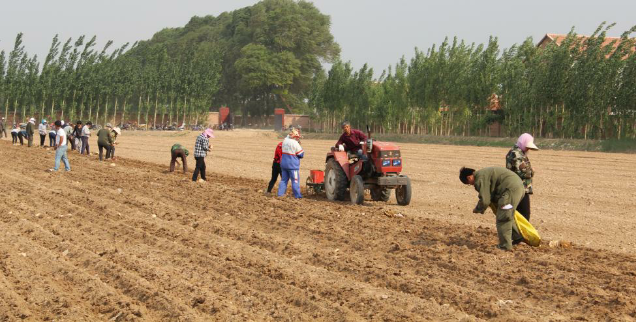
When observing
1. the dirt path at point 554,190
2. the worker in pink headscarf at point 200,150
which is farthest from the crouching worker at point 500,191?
the worker in pink headscarf at point 200,150

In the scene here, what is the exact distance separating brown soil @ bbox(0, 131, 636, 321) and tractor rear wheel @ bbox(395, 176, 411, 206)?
0.23 m

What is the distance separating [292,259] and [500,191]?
2.71 metres

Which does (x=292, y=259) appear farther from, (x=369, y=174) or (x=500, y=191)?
(x=369, y=174)

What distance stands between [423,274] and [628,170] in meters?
17.6

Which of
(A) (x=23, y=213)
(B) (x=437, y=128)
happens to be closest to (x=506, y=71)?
(B) (x=437, y=128)

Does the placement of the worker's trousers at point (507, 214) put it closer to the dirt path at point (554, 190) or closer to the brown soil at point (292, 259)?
the brown soil at point (292, 259)

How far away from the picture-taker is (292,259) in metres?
8.90

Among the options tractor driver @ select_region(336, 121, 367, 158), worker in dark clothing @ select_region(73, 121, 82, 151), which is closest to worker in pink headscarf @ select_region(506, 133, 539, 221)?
tractor driver @ select_region(336, 121, 367, 158)

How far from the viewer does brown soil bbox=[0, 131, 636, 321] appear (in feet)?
22.3

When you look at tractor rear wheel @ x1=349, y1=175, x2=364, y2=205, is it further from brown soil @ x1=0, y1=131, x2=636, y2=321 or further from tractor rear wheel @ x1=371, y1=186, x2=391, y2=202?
tractor rear wheel @ x1=371, y1=186, x2=391, y2=202

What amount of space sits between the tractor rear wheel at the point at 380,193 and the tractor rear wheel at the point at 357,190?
0.70m

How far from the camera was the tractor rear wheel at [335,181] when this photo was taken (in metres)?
13.8

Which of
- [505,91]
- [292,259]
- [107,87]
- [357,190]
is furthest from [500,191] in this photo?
[107,87]

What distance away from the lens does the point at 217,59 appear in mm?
78188
